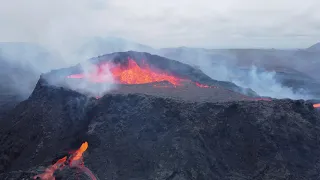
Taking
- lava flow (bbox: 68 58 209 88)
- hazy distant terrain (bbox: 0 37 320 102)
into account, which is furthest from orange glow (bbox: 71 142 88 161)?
hazy distant terrain (bbox: 0 37 320 102)

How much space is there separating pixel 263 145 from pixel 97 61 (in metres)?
17.0

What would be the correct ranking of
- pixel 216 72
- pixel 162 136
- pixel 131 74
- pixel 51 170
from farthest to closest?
1. pixel 216 72
2. pixel 131 74
3. pixel 162 136
4. pixel 51 170

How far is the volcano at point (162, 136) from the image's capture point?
21328mm

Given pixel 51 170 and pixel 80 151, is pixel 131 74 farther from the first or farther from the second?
pixel 51 170

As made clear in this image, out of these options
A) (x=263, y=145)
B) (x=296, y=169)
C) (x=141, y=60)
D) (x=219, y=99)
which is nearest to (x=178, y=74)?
(x=141, y=60)

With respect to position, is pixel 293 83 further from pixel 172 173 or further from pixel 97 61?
pixel 172 173

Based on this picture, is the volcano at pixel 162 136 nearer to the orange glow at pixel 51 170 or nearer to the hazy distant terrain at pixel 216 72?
the orange glow at pixel 51 170

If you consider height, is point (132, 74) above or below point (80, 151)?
above

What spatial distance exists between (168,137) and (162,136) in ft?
1.45

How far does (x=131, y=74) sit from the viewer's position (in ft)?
102

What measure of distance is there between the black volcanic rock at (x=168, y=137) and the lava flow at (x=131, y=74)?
17.0 feet

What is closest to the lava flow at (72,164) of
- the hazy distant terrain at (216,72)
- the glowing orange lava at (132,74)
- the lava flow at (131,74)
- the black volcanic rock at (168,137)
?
the black volcanic rock at (168,137)

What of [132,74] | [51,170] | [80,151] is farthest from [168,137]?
[132,74]

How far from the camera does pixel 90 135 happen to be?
→ 22.8 metres
